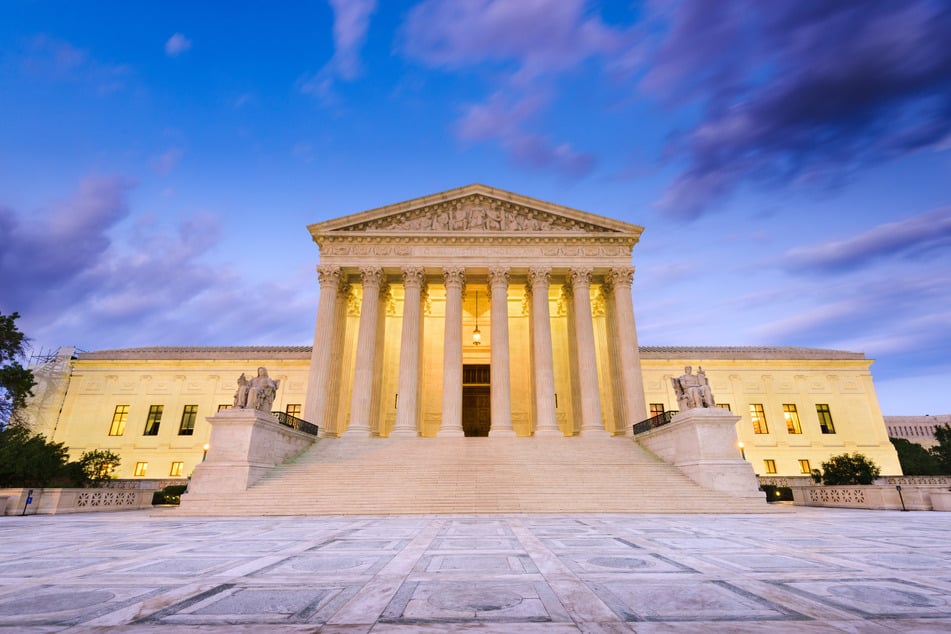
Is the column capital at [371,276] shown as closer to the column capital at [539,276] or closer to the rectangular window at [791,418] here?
the column capital at [539,276]

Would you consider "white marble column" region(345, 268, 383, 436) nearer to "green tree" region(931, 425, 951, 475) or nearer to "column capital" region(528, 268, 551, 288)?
"column capital" region(528, 268, 551, 288)

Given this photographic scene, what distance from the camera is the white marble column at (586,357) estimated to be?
989 inches

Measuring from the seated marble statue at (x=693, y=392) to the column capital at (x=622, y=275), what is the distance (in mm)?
8660

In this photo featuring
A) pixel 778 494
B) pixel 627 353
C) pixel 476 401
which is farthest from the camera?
pixel 476 401

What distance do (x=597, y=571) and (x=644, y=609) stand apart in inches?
61.9

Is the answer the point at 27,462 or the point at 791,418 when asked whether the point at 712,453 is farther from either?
the point at 27,462

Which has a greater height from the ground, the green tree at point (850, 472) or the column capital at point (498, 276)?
the column capital at point (498, 276)

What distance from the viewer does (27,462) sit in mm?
18188

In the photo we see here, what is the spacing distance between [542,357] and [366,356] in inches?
388

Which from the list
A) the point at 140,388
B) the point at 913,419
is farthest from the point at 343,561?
the point at 913,419

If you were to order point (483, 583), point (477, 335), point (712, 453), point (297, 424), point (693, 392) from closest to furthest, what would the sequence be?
point (483, 583) → point (712, 453) → point (693, 392) → point (297, 424) → point (477, 335)

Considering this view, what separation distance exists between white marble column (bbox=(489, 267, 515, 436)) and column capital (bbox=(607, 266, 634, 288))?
648 cm

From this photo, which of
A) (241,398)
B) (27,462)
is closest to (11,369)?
(27,462)

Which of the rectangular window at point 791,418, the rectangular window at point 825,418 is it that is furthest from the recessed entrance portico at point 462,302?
the rectangular window at point 825,418
